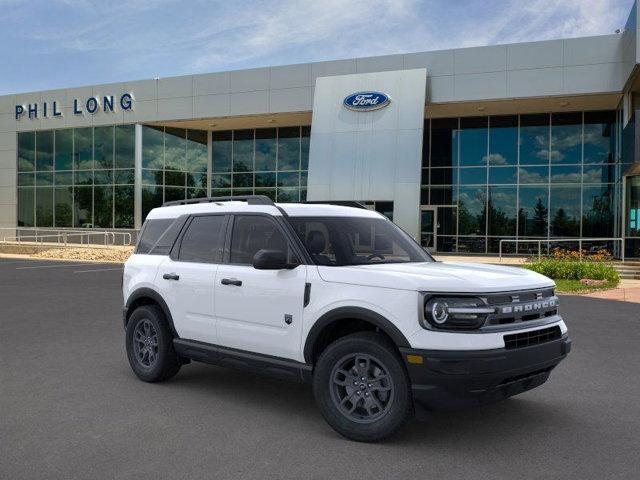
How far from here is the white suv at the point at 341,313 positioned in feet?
14.8

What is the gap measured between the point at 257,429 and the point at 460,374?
1748 millimetres

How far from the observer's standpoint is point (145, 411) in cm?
560

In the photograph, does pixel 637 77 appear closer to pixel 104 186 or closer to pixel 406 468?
pixel 406 468

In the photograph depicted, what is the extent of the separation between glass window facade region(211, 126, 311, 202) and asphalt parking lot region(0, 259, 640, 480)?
89.7 ft

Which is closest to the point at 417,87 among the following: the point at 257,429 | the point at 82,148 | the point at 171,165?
the point at 171,165

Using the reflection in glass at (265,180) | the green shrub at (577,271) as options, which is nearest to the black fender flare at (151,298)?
the green shrub at (577,271)

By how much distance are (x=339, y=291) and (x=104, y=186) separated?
34.4 meters

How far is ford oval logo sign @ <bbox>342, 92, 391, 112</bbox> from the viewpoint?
28.2 m

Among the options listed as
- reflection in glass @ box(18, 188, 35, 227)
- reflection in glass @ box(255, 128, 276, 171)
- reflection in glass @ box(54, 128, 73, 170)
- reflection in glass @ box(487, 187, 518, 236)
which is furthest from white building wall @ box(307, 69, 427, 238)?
reflection in glass @ box(18, 188, 35, 227)

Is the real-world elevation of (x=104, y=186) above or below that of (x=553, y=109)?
below

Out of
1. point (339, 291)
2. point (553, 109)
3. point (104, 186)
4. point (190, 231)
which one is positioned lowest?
point (339, 291)

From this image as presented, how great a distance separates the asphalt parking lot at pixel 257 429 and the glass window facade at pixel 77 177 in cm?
2931

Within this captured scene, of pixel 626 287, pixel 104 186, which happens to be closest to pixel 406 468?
pixel 626 287

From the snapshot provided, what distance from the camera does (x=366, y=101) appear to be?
28.5m
